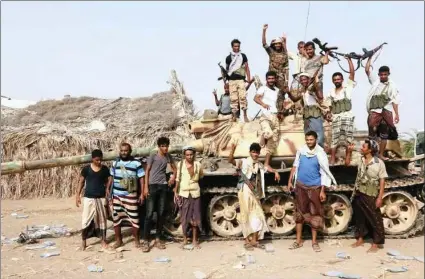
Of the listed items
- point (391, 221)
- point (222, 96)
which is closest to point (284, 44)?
point (222, 96)

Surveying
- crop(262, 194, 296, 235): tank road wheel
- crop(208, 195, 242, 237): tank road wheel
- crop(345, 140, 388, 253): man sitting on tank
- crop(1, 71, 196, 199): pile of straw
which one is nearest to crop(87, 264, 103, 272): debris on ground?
crop(208, 195, 242, 237): tank road wheel

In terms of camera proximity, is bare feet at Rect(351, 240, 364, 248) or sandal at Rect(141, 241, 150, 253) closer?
sandal at Rect(141, 241, 150, 253)

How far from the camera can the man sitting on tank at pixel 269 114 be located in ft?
26.6

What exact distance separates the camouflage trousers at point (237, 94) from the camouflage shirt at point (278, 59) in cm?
84

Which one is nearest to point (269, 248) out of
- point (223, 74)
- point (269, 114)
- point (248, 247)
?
point (248, 247)

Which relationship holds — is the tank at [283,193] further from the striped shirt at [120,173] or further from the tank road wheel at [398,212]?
the striped shirt at [120,173]

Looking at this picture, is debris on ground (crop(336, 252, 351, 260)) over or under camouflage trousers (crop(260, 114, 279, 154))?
under

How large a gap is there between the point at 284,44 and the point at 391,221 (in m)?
3.84

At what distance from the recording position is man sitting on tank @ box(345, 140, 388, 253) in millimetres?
7309

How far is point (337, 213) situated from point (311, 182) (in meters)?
1.39

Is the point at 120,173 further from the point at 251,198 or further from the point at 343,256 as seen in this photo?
the point at 343,256

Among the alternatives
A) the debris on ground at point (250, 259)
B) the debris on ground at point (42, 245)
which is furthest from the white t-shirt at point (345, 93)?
the debris on ground at point (42, 245)

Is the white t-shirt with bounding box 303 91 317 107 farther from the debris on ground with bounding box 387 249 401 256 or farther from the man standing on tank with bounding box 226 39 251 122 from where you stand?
the debris on ground with bounding box 387 249 401 256

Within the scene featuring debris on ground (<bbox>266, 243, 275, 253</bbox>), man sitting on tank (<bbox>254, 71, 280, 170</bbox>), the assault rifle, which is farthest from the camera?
the assault rifle
